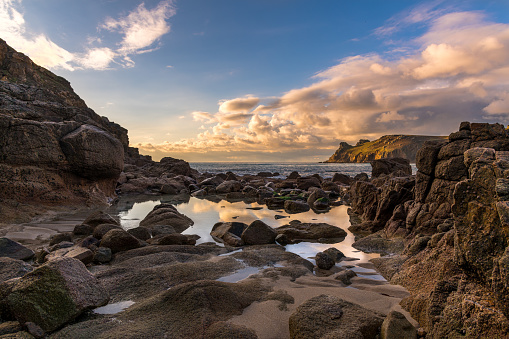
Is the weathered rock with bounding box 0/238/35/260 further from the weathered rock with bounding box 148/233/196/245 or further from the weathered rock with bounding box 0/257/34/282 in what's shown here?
the weathered rock with bounding box 148/233/196/245

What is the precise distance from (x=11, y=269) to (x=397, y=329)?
492cm

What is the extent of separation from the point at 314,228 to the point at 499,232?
5.91 m

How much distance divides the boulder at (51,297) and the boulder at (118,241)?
2.60 metres

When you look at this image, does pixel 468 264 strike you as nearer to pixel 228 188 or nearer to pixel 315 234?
pixel 315 234

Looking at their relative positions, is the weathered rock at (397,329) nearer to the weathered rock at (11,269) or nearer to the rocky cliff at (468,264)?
the rocky cliff at (468,264)

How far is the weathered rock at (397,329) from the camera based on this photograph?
8.33ft

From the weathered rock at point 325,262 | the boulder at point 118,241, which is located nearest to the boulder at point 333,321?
the weathered rock at point 325,262

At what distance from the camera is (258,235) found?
6855 mm

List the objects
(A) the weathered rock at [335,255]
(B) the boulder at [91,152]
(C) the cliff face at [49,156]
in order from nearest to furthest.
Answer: (A) the weathered rock at [335,255]
(C) the cliff face at [49,156]
(B) the boulder at [91,152]

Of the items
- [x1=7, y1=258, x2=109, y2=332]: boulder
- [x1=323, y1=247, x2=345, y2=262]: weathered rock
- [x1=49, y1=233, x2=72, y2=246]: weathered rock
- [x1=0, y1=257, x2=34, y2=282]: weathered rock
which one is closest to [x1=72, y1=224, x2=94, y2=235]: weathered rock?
[x1=49, y1=233, x2=72, y2=246]: weathered rock

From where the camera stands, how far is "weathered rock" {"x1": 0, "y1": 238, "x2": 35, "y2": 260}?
5207mm

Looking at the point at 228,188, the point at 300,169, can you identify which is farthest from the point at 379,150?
the point at 228,188

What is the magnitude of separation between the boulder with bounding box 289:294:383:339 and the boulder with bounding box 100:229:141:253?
4.39m

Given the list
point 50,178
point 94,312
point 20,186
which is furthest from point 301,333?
point 50,178
